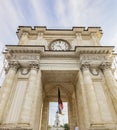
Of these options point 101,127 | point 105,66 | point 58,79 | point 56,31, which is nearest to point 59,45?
point 56,31

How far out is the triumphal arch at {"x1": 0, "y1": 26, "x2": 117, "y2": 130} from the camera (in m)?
11.1

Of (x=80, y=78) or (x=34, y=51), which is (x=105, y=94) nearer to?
(x=80, y=78)

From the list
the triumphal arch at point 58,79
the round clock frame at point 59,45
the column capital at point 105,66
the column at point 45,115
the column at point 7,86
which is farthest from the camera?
the round clock frame at point 59,45

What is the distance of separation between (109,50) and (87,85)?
16.2 feet

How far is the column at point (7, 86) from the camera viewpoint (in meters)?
11.3

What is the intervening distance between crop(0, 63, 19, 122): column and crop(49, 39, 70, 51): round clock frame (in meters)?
5.14

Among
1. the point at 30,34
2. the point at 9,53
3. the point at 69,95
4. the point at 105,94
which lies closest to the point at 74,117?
the point at 69,95

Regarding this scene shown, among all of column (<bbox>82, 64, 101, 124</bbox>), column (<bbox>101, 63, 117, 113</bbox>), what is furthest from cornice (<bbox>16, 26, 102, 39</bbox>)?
column (<bbox>82, 64, 101, 124</bbox>)

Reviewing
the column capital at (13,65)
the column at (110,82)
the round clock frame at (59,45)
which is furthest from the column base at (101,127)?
the round clock frame at (59,45)

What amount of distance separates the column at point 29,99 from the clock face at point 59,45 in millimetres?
4205

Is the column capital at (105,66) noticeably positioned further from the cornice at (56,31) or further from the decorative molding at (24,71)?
the decorative molding at (24,71)

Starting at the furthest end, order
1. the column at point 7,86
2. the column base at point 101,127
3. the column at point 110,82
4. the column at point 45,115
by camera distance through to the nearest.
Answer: the column at point 45,115 < the column at point 110,82 < the column at point 7,86 < the column base at point 101,127

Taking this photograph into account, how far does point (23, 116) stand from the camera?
10633 mm

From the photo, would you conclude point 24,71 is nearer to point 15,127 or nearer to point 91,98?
point 15,127
